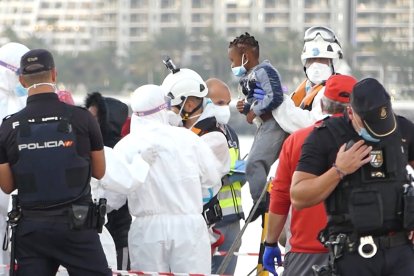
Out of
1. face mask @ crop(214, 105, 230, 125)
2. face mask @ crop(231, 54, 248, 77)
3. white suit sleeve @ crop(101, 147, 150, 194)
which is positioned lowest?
white suit sleeve @ crop(101, 147, 150, 194)

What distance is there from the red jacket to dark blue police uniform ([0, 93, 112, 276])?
2.96 feet

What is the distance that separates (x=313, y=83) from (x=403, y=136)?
2.82 m

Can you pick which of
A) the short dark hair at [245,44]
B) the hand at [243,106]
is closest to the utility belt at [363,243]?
the hand at [243,106]

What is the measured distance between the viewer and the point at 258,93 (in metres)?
8.70

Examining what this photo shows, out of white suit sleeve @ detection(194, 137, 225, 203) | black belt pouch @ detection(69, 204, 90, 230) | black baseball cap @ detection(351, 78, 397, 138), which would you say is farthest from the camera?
white suit sleeve @ detection(194, 137, 225, 203)

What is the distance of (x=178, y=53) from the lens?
85.2 metres

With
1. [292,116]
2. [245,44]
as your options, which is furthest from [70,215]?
[245,44]

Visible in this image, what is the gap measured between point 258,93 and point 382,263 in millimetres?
2526

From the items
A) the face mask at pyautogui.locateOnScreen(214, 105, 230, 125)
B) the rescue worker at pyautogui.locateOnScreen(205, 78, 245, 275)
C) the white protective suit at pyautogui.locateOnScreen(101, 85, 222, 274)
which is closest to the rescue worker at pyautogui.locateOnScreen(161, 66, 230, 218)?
the face mask at pyautogui.locateOnScreen(214, 105, 230, 125)

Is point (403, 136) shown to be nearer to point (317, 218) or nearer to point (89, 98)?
point (317, 218)

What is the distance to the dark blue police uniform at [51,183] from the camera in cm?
705

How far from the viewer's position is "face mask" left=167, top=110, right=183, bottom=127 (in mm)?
9055

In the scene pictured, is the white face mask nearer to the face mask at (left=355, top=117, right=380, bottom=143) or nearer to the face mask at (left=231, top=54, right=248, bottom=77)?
the face mask at (left=231, top=54, right=248, bottom=77)

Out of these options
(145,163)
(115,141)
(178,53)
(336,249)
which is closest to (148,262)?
(145,163)
